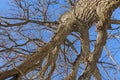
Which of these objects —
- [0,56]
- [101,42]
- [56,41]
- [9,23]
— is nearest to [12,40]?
[9,23]

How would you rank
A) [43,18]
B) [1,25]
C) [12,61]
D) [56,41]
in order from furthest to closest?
[43,18]
[1,25]
[56,41]
[12,61]

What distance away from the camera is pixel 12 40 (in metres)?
4.80

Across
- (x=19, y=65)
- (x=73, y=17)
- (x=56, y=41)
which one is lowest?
(x=19, y=65)

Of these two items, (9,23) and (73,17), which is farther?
(9,23)

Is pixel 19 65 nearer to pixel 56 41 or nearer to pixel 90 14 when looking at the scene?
pixel 56 41

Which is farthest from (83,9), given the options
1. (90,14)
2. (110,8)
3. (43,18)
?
(43,18)

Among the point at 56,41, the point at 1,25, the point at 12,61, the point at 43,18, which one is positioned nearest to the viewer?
the point at 12,61

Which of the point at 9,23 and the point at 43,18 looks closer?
the point at 9,23

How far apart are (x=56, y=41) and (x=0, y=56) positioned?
2.70 ft

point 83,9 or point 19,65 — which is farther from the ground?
point 83,9

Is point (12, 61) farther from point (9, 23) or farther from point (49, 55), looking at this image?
point (9, 23)

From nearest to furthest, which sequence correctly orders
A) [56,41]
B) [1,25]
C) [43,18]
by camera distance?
1. [56,41]
2. [1,25]
3. [43,18]

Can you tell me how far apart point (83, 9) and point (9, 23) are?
1.36 m

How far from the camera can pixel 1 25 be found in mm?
4723
